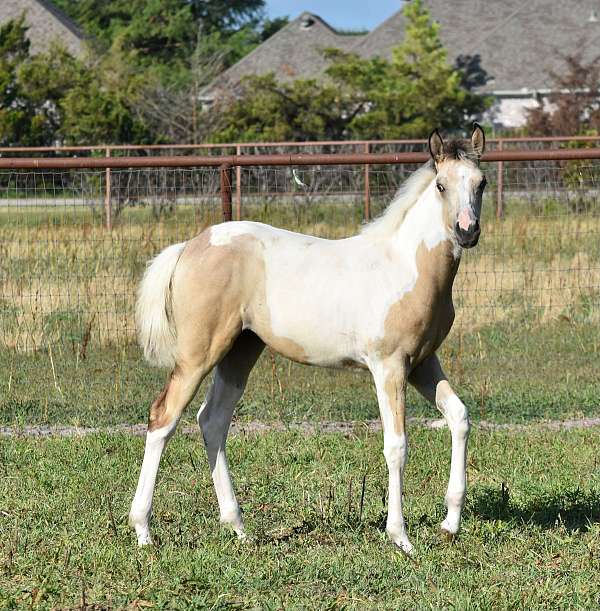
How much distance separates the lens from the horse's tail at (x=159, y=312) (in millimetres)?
5625

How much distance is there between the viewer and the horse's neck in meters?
5.36

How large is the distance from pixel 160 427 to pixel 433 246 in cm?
162

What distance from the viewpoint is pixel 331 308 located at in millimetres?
5406

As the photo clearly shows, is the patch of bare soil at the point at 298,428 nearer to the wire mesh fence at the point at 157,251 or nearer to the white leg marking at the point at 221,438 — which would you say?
the wire mesh fence at the point at 157,251

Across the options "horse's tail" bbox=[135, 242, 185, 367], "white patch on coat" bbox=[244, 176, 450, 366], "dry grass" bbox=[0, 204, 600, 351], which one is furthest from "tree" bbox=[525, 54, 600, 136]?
"horse's tail" bbox=[135, 242, 185, 367]

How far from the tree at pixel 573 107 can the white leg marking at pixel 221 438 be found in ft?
72.3

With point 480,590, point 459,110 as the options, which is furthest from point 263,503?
point 459,110

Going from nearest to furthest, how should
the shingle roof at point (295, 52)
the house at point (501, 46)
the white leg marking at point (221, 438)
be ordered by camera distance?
the white leg marking at point (221, 438) < the house at point (501, 46) < the shingle roof at point (295, 52)

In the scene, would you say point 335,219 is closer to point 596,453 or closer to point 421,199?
point 596,453

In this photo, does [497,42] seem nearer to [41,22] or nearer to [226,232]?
[41,22]

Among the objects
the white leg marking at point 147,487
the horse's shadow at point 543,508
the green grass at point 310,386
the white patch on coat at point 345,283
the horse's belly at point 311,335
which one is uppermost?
the white patch on coat at point 345,283

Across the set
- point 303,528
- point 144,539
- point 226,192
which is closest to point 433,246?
point 303,528

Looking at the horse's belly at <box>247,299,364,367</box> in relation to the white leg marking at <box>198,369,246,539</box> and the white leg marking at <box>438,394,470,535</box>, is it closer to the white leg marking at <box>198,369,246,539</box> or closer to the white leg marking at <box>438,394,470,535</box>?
the white leg marking at <box>198,369,246,539</box>

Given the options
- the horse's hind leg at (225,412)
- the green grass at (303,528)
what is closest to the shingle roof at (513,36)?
the green grass at (303,528)
